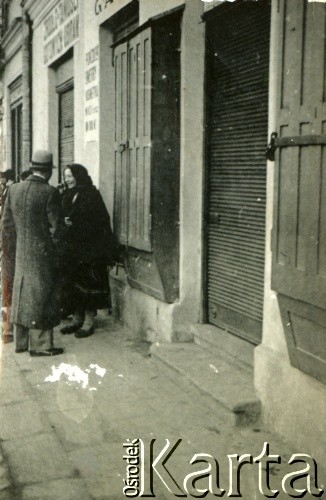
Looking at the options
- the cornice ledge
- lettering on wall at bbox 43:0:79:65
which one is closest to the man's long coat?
lettering on wall at bbox 43:0:79:65

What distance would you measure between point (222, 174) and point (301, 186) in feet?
7.89

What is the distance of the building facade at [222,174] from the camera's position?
12.5 feet

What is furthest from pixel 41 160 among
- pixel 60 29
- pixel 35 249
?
pixel 60 29

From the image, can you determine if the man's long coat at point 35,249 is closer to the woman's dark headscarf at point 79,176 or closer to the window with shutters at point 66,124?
the woman's dark headscarf at point 79,176

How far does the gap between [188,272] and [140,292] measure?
1005mm

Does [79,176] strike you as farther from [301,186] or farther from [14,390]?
[301,186]

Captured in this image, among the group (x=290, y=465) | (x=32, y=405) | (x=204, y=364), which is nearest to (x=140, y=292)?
(x=204, y=364)

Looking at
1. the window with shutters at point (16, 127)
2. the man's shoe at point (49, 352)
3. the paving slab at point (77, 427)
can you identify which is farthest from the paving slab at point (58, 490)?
the window with shutters at point (16, 127)

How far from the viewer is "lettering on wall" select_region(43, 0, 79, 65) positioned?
9.72m

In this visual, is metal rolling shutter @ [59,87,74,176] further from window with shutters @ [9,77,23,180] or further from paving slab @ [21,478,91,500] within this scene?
paving slab @ [21,478,91,500]

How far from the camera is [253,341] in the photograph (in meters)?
5.65

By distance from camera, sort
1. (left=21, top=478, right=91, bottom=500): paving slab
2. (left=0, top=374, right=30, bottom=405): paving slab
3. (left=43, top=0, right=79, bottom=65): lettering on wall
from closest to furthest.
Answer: (left=21, top=478, right=91, bottom=500): paving slab
(left=0, top=374, right=30, bottom=405): paving slab
(left=43, top=0, right=79, bottom=65): lettering on wall

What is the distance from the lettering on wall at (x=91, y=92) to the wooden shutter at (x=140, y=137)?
162 cm

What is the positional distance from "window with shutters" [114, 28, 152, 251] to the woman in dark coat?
225 mm
